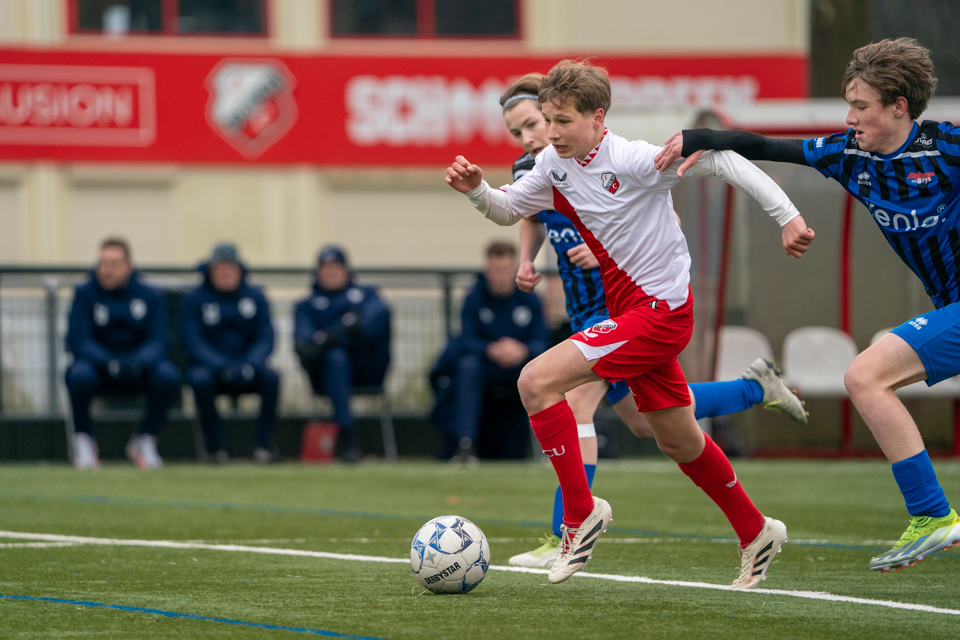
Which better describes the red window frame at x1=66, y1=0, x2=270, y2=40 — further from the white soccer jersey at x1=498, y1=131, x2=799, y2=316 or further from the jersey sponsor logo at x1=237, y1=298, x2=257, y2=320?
the white soccer jersey at x1=498, y1=131, x2=799, y2=316

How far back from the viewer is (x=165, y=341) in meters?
10.1

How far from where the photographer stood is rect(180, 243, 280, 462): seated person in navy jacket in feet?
33.1

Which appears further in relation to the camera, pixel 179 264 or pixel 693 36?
pixel 693 36

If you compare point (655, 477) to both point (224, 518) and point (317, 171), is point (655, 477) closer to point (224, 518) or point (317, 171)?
point (224, 518)

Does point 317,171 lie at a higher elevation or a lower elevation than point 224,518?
higher

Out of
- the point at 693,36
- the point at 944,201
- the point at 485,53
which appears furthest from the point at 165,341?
the point at 693,36

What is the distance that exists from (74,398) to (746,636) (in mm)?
7423

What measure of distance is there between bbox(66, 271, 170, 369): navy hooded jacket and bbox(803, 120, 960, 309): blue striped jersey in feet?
22.2

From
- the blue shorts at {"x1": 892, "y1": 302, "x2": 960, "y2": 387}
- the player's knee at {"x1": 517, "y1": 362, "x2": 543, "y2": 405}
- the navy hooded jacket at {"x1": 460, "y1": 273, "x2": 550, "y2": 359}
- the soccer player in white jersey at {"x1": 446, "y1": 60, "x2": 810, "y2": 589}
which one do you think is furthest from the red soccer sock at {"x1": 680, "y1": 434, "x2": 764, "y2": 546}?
the navy hooded jacket at {"x1": 460, "y1": 273, "x2": 550, "y2": 359}

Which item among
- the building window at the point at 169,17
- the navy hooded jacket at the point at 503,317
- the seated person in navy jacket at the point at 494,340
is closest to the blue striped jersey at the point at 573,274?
the seated person in navy jacket at the point at 494,340

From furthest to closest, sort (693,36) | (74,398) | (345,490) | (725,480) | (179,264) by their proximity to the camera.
A: (693,36)
(179,264)
(74,398)
(345,490)
(725,480)

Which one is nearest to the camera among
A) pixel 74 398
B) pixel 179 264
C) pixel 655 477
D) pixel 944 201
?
pixel 944 201

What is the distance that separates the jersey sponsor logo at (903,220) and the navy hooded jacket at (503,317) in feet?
19.4

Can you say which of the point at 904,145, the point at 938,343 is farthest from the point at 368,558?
the point at 904,145
